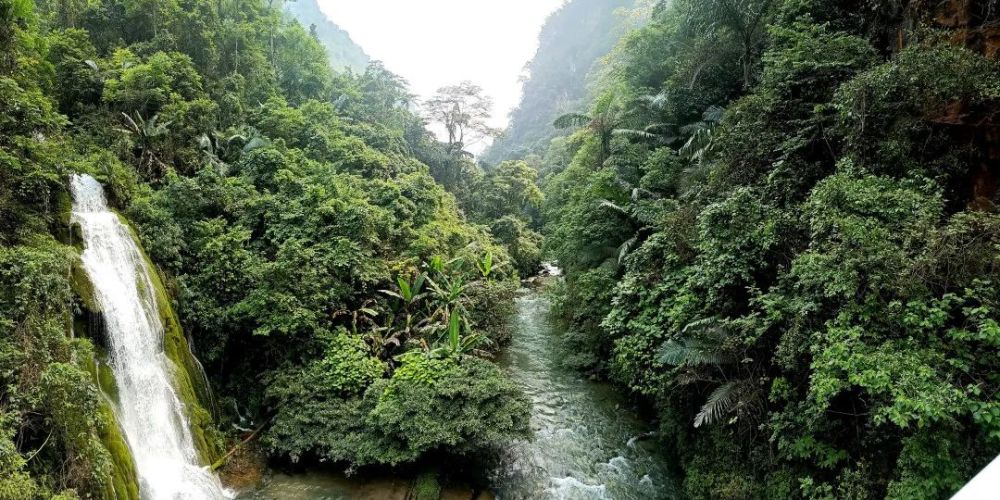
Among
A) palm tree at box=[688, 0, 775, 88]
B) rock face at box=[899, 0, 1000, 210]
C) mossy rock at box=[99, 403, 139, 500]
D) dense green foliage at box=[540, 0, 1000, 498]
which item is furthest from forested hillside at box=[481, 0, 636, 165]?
mossy rock at box=[99, 403, 139, 500]

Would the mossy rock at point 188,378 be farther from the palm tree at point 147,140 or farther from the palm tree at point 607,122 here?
the palm tree at point 607,122

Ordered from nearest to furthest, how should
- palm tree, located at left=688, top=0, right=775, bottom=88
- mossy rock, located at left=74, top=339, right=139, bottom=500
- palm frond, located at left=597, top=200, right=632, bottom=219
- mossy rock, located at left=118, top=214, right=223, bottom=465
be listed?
mossy rock, located at left=74, top=339, right=139, bottom=500 < mossy rock, located at left=118, top=214, right=223, bottom=465 < palm frond, located at left=597, top=200, right=632, bottom=219 < palm tree, located at left=688, top=0, right=775, bottom=88

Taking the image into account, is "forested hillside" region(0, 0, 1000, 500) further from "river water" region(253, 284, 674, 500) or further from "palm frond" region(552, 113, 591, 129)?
"palm frond" region(552, 113, 591, 129)

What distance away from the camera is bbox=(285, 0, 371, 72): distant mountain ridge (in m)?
72.4

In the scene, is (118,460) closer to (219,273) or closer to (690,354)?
(219,273)

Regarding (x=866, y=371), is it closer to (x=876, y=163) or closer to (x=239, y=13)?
(x=876, y=163)

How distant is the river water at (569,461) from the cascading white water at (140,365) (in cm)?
130

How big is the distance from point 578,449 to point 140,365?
8030 millimetres

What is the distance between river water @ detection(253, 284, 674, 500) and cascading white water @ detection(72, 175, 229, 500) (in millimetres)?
1297

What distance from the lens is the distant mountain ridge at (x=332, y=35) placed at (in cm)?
7238

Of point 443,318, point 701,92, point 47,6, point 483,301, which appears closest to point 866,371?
point 443,318

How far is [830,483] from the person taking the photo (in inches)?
224

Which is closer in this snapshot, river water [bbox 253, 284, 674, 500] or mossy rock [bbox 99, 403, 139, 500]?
mossy rock [bbox 99, 403, 139, 500]

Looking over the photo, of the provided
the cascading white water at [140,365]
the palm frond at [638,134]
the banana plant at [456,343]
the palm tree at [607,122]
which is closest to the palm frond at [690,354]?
the banana plant at [456,343]
